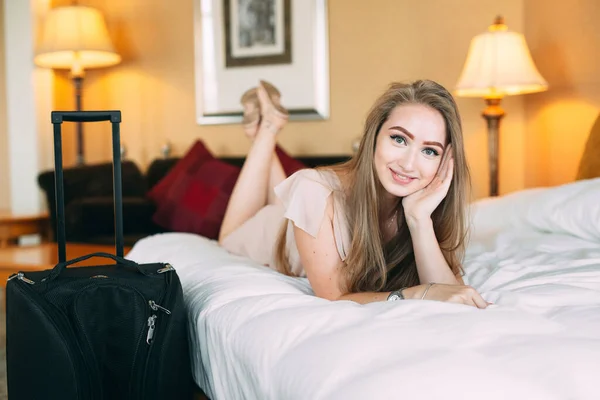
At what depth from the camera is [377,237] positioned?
5.64 feet

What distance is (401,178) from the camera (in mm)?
1692

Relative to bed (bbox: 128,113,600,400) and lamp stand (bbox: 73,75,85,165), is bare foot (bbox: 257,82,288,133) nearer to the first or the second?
bed (bbox: 128,113,600,400)

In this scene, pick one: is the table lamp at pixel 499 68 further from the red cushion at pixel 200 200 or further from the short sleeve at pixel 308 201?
the short sleeve at pixel 308 201

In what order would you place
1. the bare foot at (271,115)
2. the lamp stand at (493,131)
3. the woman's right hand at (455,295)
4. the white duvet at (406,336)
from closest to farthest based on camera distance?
the white duvet at (406,336) → the woman's right hand at (455,295) → the bare foot at (271,115) → the lamp stand at (493,131)

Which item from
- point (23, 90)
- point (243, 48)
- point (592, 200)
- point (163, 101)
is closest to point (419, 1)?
point (243, 48)

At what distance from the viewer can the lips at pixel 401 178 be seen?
1.69 meters

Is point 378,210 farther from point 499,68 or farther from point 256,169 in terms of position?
point 499,68

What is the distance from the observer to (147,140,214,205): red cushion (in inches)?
152

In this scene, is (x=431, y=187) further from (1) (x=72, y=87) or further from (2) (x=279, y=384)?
(1) (x=72, y=87)

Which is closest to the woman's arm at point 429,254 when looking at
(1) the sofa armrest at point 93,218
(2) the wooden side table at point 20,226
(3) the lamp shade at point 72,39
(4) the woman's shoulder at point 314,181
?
(4) the woman's shoulder at point 314,181

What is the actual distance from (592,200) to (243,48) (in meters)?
2.60

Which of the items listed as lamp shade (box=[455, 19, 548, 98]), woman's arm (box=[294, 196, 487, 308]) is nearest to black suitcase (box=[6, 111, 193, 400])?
woman's arm (box=[294, 196, 487, 308])

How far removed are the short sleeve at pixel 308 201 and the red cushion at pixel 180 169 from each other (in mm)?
2154

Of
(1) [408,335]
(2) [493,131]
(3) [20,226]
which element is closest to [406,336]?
(1) [408,335]
